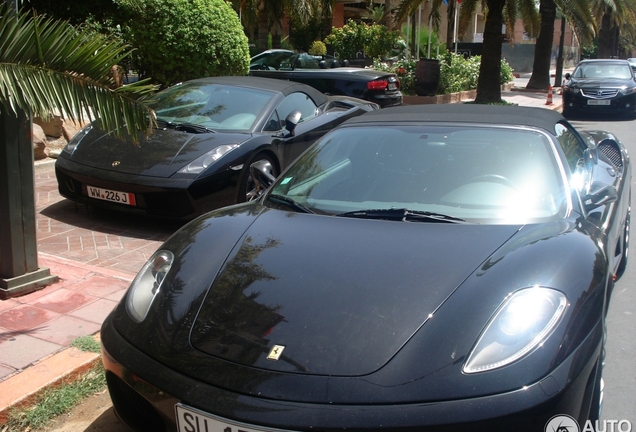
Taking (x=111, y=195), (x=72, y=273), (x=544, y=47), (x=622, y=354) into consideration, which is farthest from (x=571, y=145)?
(x=544, y=47)

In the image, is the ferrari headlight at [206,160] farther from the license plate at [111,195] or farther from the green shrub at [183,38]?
the green shrub at [183,38]

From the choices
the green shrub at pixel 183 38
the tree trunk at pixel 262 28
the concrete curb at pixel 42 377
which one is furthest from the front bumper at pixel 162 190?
the tree trunk at pixel 262 28

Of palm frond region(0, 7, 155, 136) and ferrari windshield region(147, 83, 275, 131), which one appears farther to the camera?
ferrari windshield region(147, 83, 275, 131)

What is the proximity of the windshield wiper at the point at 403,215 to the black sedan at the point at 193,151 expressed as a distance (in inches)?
111

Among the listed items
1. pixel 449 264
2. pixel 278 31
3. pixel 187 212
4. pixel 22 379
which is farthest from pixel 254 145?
pixel 278 31

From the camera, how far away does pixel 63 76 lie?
11.4ft

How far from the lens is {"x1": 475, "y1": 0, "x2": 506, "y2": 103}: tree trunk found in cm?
1700

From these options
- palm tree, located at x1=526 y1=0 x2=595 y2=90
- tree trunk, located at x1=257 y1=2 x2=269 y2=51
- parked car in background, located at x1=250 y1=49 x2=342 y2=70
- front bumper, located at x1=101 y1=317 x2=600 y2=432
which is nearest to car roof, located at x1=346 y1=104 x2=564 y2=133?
front bumper, located at x1=101 y1=317 x2=600 y2=432

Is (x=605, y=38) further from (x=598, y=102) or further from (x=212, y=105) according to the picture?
(x=212, y=105)

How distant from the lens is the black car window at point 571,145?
3658mm

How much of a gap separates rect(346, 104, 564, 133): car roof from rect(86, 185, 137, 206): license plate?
8.40 ft

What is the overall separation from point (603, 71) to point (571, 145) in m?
15.5

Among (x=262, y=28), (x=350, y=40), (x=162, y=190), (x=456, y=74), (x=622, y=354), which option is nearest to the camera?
(x=622, y=354)

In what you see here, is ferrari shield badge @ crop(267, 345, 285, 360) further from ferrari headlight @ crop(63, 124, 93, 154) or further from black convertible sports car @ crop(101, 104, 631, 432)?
ferrari headlight @ crop(63, 124, 93, 154)
